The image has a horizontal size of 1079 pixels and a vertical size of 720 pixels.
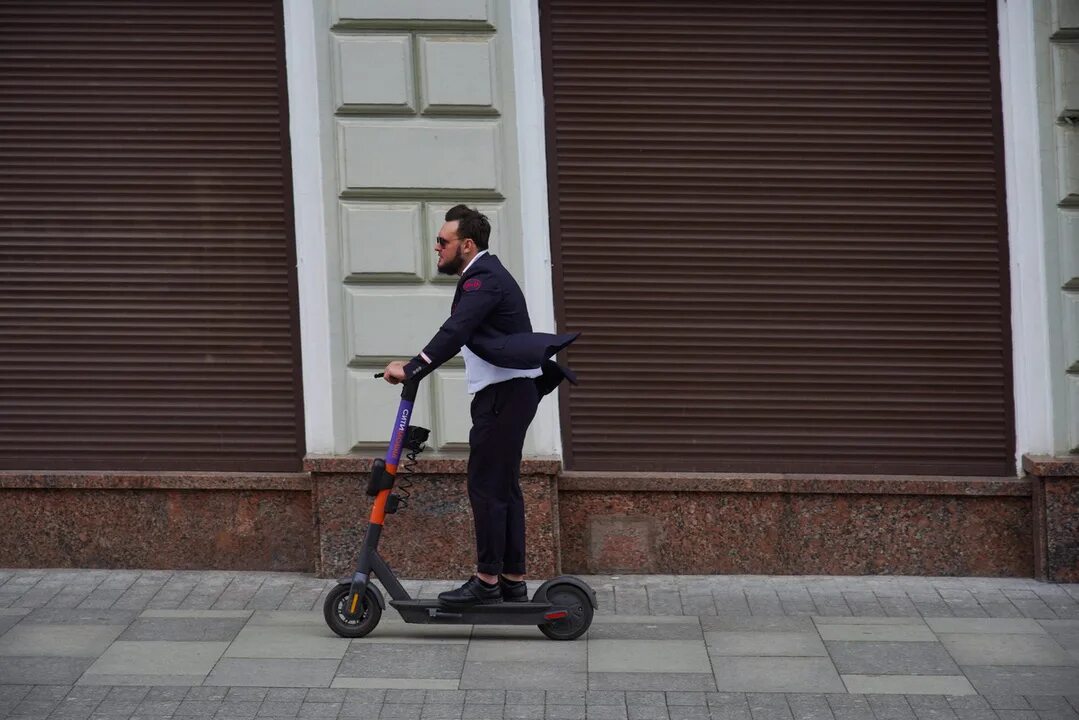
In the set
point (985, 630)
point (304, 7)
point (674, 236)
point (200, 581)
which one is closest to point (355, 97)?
point (304, 7)

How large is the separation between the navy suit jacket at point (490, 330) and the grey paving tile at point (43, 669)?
1821 mm

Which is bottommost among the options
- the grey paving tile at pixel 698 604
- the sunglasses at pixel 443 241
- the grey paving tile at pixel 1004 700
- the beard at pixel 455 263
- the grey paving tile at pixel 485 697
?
the grey paving tile at pixel 1004 700

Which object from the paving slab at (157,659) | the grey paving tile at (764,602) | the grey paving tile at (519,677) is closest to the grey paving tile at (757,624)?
the grey paving tile at (764,602)

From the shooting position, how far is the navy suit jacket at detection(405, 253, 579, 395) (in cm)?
678

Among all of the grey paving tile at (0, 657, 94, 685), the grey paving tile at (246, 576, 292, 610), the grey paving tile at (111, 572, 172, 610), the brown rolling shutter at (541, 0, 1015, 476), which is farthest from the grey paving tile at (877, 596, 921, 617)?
the grey paving tile at (0, 657, 94, 685)

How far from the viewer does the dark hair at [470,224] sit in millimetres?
7031

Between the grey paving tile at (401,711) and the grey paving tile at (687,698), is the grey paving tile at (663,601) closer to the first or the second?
the grey paving tile at (687,698)

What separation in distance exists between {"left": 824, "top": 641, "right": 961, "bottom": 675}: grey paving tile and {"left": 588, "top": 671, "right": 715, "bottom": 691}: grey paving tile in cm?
61

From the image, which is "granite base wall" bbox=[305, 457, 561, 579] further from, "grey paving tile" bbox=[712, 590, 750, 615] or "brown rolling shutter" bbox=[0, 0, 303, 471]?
"grey paving tile" bbox=[712, 590, 750, 615]

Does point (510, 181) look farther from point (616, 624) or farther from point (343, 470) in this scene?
point (616, 624)

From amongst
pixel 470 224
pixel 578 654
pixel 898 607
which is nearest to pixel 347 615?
pixel 578 654

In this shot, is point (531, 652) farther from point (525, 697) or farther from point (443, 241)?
point (443, 241)

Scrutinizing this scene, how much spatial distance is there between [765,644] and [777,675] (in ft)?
1.63

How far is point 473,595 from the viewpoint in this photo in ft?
23.1
